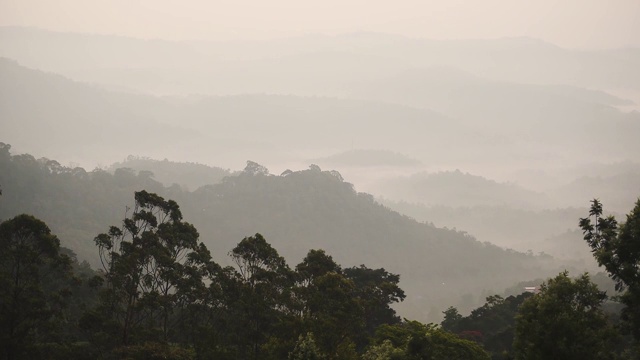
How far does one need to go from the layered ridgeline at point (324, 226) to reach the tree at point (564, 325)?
11056 cm

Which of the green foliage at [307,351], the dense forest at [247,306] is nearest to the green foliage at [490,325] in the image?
the dense forest at [247,306]

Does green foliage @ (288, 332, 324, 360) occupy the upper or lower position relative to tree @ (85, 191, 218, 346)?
lower

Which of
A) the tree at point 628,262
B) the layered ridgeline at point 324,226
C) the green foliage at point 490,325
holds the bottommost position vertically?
the green foliage at point 490,325

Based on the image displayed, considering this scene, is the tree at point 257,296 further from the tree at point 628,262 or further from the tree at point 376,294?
the tree at point 628,262

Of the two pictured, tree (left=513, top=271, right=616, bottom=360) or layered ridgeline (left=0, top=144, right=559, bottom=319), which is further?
layered ridgeline (left=0, top=144, right=559, bottom=319)

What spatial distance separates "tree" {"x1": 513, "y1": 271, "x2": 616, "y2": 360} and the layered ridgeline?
363 feet

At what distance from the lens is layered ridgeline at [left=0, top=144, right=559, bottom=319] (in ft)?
469

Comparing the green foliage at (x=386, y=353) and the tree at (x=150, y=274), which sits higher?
the tree at (x=150, y=274)

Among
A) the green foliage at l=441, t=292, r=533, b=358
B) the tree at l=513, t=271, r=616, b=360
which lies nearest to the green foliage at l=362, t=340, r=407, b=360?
the tree at l=513, t=271, r=616, b=360

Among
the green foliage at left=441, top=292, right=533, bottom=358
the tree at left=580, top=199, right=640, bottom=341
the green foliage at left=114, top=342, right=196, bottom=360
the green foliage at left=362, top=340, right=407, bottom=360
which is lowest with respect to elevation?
the green foliage at left=114, top=342, right=196, bottom=360

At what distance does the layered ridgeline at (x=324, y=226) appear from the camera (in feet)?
469

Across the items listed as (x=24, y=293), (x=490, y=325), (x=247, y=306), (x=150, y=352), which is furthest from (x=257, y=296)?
(x=490, y=325)

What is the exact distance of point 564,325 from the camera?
87.0ft

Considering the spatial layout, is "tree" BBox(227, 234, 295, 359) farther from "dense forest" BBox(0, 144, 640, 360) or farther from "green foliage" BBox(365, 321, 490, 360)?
"green foliage" BBox(365, 321, 490, 360)
